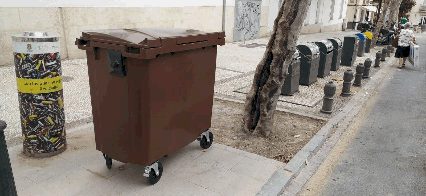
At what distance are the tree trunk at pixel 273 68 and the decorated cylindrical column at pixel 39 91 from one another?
8.83 ft

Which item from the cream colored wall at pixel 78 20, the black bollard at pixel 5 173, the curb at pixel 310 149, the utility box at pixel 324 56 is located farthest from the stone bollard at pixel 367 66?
the black bollard at pixel 5 173

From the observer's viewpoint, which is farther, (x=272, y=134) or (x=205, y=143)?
(x=272, y=134)

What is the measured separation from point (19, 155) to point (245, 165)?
9.32 feet

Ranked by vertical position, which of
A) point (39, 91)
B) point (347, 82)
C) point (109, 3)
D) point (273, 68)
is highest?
point (109, 3)

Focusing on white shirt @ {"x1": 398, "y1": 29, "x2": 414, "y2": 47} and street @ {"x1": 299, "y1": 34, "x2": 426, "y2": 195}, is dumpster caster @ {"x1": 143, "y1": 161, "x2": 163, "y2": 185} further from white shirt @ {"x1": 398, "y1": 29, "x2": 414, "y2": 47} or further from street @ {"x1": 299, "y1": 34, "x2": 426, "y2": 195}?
white shirt @ {"x1": 398, "y1": 29, "x2": 414, "y2": 47}

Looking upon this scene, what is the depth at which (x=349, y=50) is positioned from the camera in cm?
1179

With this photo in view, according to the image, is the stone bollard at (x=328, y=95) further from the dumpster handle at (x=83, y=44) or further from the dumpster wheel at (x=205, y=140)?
the dumpster handle at (x=83, y=44)

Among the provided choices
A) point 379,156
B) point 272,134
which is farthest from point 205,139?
point 379,156

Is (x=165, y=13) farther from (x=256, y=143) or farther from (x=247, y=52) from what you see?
(x=256, y=143)

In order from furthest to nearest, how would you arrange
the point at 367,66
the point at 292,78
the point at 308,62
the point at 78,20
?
the point at 78,20 → the point at 367,66 → the point at 308,62 → the point at 292,78

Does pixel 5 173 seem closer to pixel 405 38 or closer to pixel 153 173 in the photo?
pixel 153 173

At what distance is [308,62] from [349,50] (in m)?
4.54

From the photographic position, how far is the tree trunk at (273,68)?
14.7 feet

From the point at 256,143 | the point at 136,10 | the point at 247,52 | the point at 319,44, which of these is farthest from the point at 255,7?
the point at 256,143
